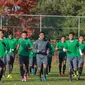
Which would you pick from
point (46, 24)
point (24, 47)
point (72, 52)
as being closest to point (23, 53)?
point (24, 47)

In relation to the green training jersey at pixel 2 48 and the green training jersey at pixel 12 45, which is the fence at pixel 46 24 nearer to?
the green training jersey at pixel 12 45

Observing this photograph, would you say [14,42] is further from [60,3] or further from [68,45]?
[60,3]

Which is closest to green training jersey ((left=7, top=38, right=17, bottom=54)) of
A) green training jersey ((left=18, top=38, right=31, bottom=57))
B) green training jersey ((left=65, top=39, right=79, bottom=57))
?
green training jersey ((left=18, top=38, right=31, bottom=57))

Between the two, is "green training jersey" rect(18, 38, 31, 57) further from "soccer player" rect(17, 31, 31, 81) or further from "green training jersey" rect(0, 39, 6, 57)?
Result: "green training jersey" rect(0, 39, 6, 57)

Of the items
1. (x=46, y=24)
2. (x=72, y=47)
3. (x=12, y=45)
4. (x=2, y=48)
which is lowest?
(x=46, y=24)

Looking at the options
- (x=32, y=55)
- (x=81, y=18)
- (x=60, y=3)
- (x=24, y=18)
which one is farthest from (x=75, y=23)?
(x=60, y=3)

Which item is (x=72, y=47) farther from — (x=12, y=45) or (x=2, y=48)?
(x=2, y=48)

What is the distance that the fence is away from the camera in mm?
34344

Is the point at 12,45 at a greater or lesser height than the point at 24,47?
lesser

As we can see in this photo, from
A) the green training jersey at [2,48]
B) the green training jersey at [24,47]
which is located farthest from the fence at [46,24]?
the green training jersey at [2,48]

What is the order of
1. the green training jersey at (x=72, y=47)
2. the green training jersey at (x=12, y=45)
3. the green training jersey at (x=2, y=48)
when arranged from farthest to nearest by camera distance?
the green training jersey at (x=12, y=45)
the green training jersey at (x=72, y=47)
the green training jersey at (x=2, y=48)

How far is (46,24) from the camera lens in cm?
3562

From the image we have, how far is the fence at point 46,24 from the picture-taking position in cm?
3434

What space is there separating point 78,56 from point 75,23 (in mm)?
15663
